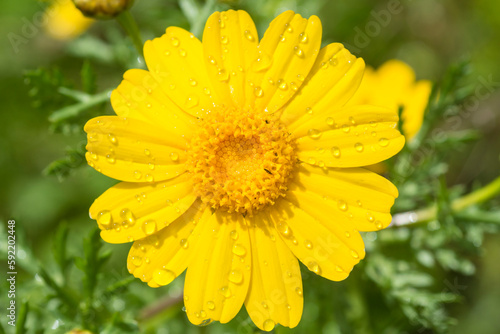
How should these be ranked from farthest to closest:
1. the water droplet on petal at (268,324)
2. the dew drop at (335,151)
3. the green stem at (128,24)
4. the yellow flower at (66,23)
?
the yellow flower at (66,23) → the green stem at (128,24) → the dew drop at (335,151) → the water droplet on petal at (268,324)

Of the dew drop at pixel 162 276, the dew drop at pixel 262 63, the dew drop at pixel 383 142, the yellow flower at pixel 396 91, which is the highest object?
the dew drop at pixel 383 142

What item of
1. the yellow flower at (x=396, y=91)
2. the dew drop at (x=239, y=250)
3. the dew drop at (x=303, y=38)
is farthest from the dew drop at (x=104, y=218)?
the yellow flower at (x=396, y=91)

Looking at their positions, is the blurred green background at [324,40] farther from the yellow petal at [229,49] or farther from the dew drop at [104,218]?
the dew drop at [104,218]

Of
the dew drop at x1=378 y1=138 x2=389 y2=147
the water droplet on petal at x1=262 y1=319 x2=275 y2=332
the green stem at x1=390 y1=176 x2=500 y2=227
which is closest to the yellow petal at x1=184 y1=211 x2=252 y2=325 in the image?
the water droplet on petal at x1=262 y1=319 x2=275 y2=332

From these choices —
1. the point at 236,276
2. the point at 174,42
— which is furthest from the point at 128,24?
the point at 236,276

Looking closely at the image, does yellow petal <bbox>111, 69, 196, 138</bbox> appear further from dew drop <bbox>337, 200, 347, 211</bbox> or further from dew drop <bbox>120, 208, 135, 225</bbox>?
dew drop <bbox>337, 200, 347, 211</bbox>

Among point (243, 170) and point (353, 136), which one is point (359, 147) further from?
point (243, 170)
